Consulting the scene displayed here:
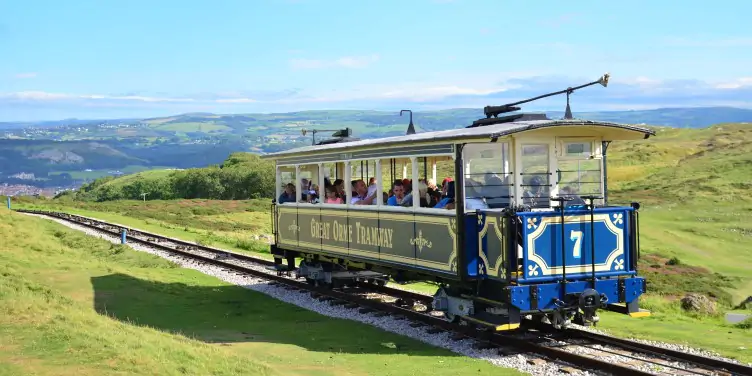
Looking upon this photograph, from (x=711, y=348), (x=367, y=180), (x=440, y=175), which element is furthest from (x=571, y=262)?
(x=367, y=180)

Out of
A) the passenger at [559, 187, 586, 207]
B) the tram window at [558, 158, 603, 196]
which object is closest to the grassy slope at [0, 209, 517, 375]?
the passenger at [559, 187, 586, 207]

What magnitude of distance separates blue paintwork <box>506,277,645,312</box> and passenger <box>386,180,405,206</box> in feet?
12.0

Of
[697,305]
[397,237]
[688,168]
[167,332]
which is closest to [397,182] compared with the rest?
[397,237]

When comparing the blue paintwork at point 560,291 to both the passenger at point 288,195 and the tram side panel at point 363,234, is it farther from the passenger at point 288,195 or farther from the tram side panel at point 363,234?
the passenger at point 288,195

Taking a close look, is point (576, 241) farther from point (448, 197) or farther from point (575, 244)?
point (448, 197)

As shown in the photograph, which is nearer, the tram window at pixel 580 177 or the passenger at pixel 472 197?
the passenger at pixel 472 197

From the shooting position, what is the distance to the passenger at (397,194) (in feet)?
51.2

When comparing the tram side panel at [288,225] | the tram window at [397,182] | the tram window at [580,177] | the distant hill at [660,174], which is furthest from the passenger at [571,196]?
the distant hill at [660,174]

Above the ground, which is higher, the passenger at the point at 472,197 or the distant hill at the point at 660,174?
the passenger at the point at 472,197

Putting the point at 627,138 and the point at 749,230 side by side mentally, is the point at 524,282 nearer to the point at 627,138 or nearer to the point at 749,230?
the point at 627,138

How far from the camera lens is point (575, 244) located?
1319 centimetres

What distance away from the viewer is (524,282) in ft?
41.8

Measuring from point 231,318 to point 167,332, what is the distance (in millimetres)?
2279

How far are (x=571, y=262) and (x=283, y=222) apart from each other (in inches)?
413
